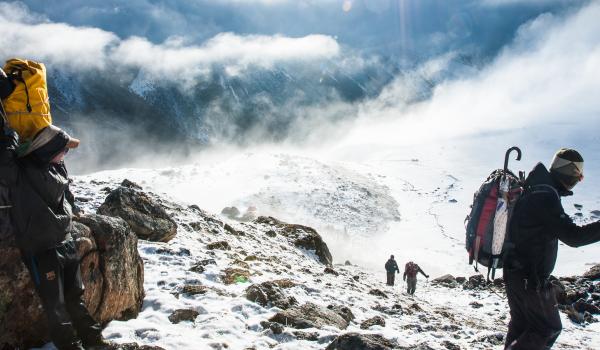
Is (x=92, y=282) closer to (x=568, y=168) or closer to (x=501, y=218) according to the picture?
(x=501, y=218)

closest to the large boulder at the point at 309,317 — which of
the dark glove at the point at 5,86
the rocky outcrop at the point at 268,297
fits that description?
the rocky outcrop at the point at 268,297

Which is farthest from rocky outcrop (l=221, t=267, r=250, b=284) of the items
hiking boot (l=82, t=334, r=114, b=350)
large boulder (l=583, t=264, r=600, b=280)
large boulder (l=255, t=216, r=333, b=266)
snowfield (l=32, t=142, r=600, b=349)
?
large boulder (l=583, t=264, r=600, b=280)

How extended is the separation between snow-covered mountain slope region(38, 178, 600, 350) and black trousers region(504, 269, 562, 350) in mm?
2523

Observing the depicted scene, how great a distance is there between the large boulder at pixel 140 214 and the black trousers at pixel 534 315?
10.8 metres

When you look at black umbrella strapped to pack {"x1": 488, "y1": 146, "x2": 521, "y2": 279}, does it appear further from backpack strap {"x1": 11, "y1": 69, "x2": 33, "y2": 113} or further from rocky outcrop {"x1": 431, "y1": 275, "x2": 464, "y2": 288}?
rocky outcrop {"x1": 431, "y1": 275, "x2": 464, "y2": 288}

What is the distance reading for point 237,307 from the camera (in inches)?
331

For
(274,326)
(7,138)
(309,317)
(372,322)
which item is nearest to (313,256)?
(372,322)

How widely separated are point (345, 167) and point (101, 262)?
492 feet

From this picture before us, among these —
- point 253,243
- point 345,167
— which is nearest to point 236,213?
point 253,243

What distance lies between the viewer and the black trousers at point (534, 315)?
17.1 feet

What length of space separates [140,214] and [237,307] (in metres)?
6.72

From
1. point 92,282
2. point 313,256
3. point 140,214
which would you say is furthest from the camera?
point 313,256

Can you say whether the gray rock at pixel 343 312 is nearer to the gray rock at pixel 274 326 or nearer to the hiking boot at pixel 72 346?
the gray rock at pixel 274 326

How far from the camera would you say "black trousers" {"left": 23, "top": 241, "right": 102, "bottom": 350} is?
15.1 feet
